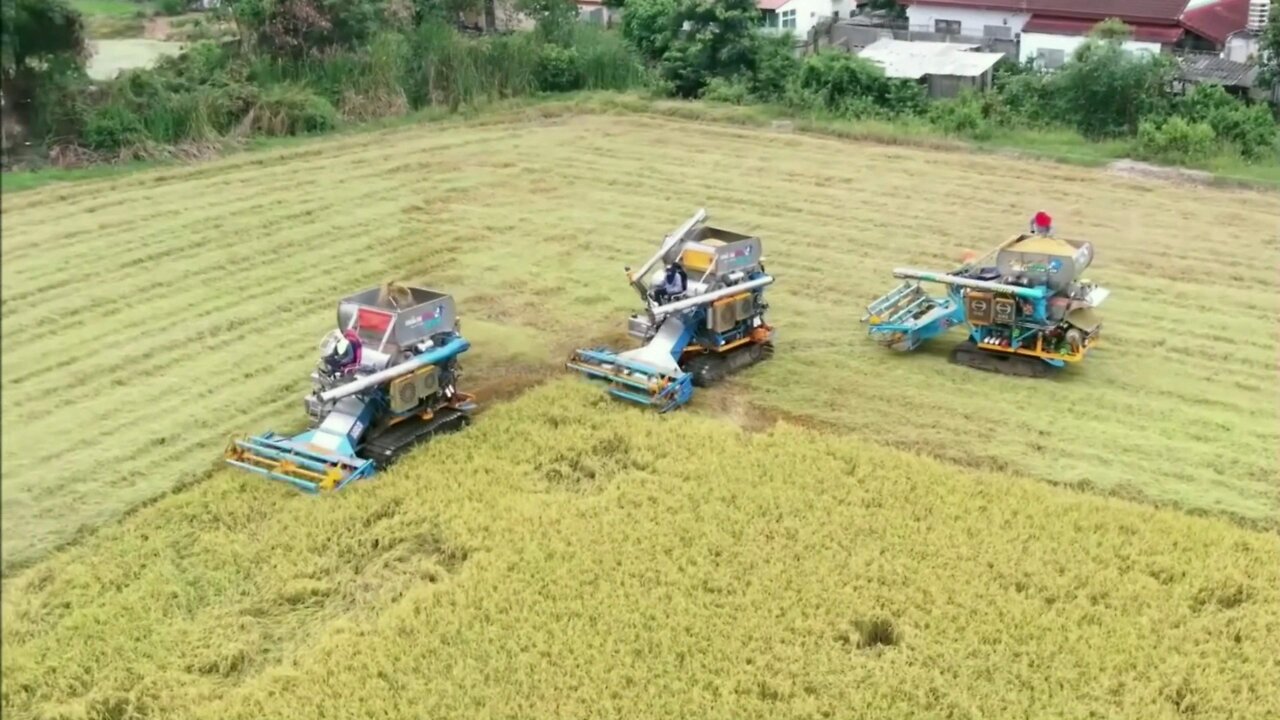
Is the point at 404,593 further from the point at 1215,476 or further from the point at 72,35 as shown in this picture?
the point at 72,35

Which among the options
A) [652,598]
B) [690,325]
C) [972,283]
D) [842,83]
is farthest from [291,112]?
[652,598]

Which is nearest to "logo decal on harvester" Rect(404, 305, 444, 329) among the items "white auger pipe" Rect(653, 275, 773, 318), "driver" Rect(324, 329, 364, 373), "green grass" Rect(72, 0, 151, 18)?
"driver" Rect(324, 329, 364, 373)

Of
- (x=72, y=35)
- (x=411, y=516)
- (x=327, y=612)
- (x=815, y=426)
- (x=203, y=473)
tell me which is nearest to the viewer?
(x=327, y=612)

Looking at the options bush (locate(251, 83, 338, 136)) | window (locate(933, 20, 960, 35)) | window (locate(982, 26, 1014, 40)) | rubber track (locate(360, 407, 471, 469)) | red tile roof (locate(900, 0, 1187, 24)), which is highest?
red tile roof (locate(900, 0, 1187, 24))

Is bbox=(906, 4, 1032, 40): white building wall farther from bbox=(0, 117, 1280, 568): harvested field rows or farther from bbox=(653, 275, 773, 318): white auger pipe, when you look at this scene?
bbox=(653, 275, 773, 318): white auger pipe

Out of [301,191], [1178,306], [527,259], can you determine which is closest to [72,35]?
[301,191]

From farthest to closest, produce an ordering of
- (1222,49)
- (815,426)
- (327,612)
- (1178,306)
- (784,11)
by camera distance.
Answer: (784,11)
(1222,49)
(1178,306)
(815,426)
(327,612)
